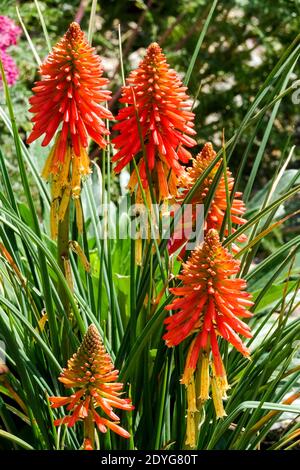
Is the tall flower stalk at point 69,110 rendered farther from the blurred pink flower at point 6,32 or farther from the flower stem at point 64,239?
the blurred pink flower at point 6,32

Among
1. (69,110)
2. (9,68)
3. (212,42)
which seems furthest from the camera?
(212,42)

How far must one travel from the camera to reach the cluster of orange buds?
59.4 inches

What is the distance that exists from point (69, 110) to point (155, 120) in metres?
0.17

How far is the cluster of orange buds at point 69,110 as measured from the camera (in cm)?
151

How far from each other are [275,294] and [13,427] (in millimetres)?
853

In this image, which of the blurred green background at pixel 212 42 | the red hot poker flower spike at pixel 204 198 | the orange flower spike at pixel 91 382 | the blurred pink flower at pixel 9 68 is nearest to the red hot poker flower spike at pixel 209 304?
the orange flower spike at pixel 91 382

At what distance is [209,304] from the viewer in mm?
1327

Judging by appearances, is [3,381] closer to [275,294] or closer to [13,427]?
[13,427]

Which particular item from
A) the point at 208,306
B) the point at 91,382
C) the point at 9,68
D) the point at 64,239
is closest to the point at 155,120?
the point at 64,239

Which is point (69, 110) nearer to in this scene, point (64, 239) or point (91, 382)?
point (64, 239)

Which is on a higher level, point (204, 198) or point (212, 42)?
point (212, 42)

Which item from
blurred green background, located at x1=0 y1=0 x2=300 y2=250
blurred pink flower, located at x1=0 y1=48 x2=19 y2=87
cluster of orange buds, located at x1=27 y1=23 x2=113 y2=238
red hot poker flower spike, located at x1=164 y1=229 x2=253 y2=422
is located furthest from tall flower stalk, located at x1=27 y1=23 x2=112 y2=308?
blurred green background, located at x1=0 y1=0 x2=300 y2=250

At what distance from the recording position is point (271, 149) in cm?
451

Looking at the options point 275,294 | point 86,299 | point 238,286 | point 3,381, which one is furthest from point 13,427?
point 275,294
